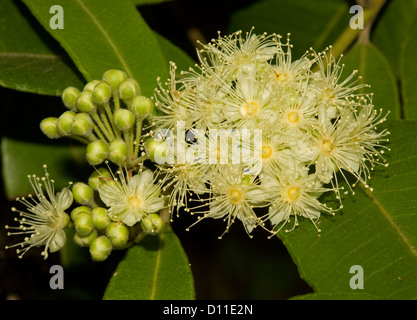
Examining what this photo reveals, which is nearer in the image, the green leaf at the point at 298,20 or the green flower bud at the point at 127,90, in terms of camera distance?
the green flower bud at the point at 127,90

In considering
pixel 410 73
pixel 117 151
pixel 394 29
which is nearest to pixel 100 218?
pixel 117 151

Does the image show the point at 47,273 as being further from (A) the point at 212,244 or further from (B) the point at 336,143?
(B) the point at 336,143

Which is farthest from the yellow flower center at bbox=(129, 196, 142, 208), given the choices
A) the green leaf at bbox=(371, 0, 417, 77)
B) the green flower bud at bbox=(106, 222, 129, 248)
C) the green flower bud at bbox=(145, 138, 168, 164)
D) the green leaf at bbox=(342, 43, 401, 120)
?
the green leaf at bbox=(371, 0, 417, 77)

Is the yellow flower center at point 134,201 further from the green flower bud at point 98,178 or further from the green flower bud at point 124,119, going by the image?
the green flower bud at point 124,119

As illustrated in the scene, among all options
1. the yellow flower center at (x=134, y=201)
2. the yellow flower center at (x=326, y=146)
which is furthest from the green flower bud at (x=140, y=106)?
the yellow flower center at (x=326, y=146)

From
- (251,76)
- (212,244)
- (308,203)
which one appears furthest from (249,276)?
(251,76)

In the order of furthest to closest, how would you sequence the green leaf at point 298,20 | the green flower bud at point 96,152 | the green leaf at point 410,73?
the green leaf at point 298,20
the green leaf at point 410,73
the green flower bud at point 96,152

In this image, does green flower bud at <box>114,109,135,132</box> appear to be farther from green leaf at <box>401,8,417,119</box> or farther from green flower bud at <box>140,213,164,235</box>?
green leaf at <box>401,8,417,119</box>
